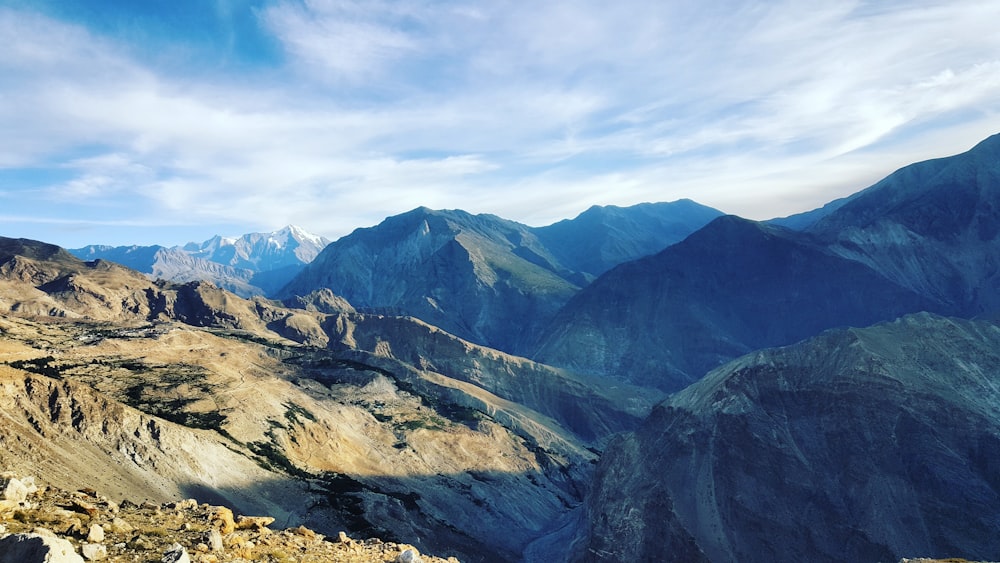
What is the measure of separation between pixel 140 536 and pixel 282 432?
7583cm

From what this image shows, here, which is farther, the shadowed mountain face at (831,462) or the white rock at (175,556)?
the shadowed mountain face at (831,462)

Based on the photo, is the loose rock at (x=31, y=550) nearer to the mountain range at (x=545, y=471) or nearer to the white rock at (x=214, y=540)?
the white rock at (x=214, y=540)

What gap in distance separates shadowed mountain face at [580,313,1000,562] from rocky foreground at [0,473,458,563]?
6987cm

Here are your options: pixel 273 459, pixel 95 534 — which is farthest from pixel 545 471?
pixel 95 534

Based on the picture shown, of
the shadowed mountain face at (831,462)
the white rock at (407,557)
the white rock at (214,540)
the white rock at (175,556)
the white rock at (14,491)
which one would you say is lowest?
the shadowed mountain face at (831,462)

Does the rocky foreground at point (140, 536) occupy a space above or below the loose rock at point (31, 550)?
below

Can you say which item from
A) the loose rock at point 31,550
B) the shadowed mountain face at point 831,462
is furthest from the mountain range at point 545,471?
the loose rock at point 31,550

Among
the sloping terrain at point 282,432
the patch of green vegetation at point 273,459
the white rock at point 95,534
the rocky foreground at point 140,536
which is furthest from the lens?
the patch of green vegetation at point 273,459

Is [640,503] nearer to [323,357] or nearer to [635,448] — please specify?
[635,448]

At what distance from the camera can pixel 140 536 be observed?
17547 millimetres

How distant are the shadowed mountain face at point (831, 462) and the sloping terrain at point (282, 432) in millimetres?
22891

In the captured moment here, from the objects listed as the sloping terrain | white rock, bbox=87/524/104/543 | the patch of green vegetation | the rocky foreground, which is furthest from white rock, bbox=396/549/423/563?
the patch of green vegetation

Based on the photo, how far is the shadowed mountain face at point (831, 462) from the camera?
75.4 meters

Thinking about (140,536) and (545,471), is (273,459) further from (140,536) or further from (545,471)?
(140,536)
